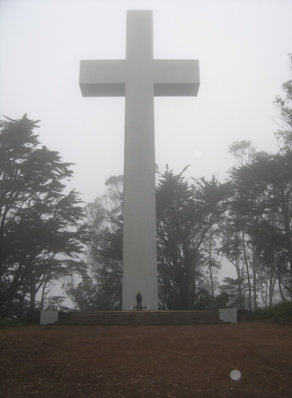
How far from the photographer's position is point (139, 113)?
17.2m

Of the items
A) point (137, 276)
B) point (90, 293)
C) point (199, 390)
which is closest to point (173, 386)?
point (199, 390)

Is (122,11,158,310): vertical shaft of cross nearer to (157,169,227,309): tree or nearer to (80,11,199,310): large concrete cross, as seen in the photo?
(80,11,199,310): large concrete cross

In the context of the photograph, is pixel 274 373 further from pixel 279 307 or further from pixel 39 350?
pixel 279 307

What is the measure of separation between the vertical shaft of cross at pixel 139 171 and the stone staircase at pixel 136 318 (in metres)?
2.15

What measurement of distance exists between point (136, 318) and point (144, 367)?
309 inches

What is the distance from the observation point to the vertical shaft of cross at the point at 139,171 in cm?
1593

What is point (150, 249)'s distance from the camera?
16.2m

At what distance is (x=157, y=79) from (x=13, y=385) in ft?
47.9

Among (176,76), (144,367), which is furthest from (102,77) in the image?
(144,367)

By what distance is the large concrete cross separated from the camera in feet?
52.5

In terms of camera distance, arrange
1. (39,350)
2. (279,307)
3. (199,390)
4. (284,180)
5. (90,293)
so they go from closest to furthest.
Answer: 1. (199,390)
2. (39,350)
3. (279,307)
4. (284,180)
5. (90,293)

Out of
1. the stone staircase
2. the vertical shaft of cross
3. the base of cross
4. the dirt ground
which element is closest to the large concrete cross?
the vertical shaft of cross

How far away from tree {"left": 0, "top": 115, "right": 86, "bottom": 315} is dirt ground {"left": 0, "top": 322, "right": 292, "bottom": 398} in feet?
35.3

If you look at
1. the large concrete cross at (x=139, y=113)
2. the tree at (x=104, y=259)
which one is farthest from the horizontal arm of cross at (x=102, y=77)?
the tree at (x=104, y=259)
